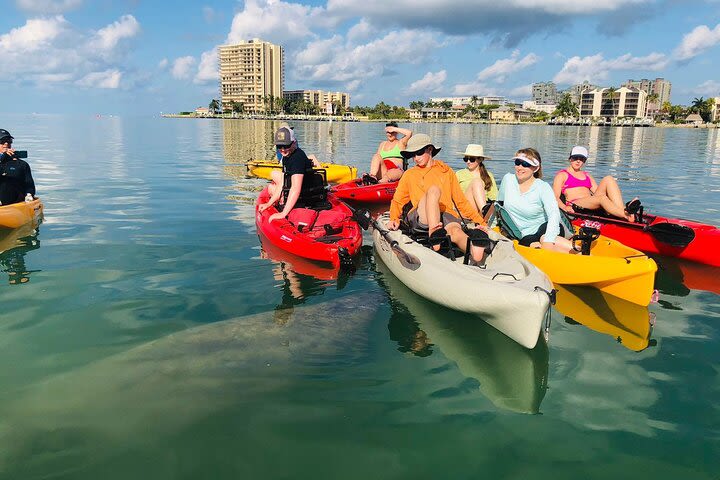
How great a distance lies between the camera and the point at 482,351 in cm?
567

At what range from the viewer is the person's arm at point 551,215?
22.9 ft

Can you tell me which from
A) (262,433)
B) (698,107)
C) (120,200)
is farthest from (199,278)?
(698,107)

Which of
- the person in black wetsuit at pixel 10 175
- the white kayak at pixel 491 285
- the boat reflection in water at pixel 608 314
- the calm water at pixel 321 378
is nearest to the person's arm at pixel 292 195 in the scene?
the calm water at pixel 321 378

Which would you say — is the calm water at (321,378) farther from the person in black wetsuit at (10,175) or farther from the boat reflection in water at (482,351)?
the person in black wetsuit at (10,175)

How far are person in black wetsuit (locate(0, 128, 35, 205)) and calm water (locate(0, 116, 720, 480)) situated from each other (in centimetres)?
228

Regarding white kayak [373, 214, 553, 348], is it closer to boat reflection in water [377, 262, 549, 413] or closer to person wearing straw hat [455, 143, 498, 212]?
boat reflection in water [377, 262, 549, 413]

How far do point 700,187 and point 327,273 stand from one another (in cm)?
1715

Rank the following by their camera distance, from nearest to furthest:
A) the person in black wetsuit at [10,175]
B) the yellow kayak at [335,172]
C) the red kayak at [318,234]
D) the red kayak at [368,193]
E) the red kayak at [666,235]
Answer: the red kayak at [318,234], the red kayak at [666,235], the person in black wetsuit at [10,175], the red kayak at [368,193], the yellow kayak at [335,172]

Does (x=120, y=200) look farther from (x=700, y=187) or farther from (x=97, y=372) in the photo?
(x=700, y=187)

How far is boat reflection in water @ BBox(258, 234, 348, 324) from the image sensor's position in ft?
22.9

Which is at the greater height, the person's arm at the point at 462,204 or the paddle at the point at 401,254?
the person's arm at the point at 462,204

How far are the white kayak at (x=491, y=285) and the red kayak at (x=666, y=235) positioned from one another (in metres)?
3.77

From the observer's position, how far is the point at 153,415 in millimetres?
4340

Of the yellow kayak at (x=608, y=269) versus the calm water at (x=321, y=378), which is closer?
the calm water at (x=321, y=378)
